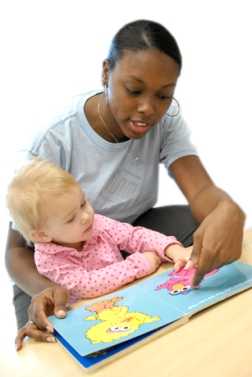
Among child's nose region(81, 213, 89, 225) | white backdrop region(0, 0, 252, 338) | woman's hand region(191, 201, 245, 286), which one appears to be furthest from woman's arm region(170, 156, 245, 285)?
white backdrop region(0, 0, 252, 338)

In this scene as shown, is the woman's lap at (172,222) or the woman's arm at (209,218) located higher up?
the woman's arm at (209,218)

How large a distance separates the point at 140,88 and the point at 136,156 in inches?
9.8

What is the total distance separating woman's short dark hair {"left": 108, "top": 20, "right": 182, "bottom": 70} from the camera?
1058mm

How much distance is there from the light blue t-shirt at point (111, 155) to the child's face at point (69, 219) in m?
0.21

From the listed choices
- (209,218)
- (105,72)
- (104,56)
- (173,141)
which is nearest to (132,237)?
(209,218)

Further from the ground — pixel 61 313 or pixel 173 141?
pixel 173 141

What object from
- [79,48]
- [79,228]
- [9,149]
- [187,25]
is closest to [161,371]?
[79,228]

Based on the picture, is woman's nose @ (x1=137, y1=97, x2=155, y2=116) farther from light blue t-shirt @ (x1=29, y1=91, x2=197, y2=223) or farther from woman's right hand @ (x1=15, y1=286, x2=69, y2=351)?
woman's right hand @ (x1=15, y1=286, x2=69, y2=351)

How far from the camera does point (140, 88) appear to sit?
3.53 ft

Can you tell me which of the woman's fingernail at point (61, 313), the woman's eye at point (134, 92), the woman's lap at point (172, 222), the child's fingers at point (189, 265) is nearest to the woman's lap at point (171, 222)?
the woman's lap at point (172, 222)

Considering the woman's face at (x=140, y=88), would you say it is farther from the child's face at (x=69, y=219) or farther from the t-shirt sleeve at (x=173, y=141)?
the child's face at (x=69, y=219)

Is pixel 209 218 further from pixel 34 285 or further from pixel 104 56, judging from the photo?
pixel 104 56

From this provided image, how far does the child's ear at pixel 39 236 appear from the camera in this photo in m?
1.01

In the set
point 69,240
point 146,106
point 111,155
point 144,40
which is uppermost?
point 144,40
